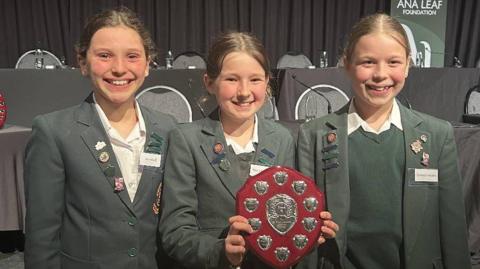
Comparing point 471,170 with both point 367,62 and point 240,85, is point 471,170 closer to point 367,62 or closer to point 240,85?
point 367,62

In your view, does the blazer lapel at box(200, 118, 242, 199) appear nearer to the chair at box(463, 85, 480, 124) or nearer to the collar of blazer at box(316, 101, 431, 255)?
the collar of blazer at box(316, 101, 431, 255)

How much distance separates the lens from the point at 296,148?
1345 millimetres

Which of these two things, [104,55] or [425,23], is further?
[425,23]

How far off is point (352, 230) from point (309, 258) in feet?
0.47

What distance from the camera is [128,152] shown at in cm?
129

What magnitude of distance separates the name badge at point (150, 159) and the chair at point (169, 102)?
68.5 inches

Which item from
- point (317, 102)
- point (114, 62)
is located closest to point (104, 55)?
point (114, 62)

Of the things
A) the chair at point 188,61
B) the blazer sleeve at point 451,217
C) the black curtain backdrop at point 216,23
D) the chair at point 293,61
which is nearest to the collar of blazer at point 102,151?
the blazer sleeve at point 451,217

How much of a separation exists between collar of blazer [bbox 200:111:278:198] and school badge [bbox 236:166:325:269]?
0.52 feet

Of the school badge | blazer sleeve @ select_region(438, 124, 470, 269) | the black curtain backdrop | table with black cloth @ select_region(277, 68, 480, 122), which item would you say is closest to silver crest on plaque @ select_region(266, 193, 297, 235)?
the school badge

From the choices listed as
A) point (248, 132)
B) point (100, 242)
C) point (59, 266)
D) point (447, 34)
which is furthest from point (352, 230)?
point (447, 34)

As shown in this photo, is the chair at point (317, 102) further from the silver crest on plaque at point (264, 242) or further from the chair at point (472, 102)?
the silver crest on plaque at point (264, 242)

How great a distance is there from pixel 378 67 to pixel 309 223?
472mm

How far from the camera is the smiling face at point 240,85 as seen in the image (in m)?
1.23
